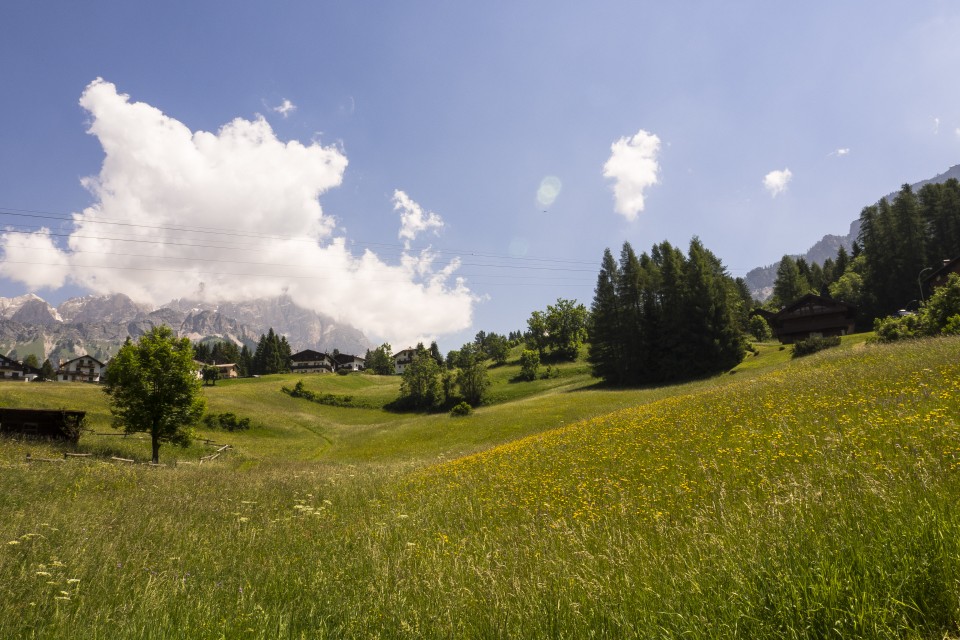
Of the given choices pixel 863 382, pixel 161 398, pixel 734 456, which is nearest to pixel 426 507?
pixel 734 456

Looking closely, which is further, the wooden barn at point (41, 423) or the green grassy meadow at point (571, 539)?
the wooden barn at point (41, 423)

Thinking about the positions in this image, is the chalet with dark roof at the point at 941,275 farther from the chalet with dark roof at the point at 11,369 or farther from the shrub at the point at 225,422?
the chalet with dark roof at the point at 11,369

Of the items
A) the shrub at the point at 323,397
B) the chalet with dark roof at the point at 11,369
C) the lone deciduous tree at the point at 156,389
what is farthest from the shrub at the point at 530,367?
the chalet with dark roof at the point at 11,369

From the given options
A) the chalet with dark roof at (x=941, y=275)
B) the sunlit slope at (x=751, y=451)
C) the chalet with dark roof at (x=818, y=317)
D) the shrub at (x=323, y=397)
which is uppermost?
the chalet with dark roof at (x=941, y=275)

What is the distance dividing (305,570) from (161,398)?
102ft

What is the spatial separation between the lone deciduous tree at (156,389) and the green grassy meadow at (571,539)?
15952 millimetres

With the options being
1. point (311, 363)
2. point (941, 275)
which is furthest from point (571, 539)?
point (311, 363)

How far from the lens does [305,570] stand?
5.80 meters

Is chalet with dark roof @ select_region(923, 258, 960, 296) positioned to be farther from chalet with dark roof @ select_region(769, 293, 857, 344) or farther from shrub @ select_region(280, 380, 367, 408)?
shrub @ select_region(280, 380, 367, 408)

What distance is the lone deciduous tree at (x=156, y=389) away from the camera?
28.8 meters

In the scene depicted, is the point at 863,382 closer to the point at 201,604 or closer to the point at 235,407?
the point at 201,604

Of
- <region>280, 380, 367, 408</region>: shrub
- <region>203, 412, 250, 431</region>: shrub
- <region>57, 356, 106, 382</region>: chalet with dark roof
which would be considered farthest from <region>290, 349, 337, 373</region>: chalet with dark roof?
<region>203, 412, 250, 431</region>: shrub

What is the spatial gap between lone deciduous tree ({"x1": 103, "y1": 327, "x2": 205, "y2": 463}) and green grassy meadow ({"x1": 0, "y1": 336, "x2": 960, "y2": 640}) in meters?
16.0

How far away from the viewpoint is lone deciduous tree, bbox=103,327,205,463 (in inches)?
1133
